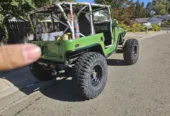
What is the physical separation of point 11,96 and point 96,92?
208 centimetres

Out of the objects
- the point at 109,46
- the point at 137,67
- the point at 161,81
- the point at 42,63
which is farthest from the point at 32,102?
the point at 137,67

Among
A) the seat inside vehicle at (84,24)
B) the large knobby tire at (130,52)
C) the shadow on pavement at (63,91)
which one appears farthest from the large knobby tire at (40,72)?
the large knobby tire at (130,52)

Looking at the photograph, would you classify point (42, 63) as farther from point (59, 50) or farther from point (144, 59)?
point (144, 59)

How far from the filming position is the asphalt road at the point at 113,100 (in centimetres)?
404

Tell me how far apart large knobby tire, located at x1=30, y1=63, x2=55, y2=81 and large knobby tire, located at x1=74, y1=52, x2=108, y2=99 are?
5.63ft

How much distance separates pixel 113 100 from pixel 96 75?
0.81m

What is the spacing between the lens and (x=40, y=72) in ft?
19.6

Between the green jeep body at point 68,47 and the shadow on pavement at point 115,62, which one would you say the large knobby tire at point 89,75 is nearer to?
the green jeep body at point 68,47

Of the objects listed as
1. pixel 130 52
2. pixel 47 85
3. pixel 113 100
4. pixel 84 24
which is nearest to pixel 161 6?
pixel 130 52

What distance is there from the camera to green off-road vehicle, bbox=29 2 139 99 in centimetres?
453

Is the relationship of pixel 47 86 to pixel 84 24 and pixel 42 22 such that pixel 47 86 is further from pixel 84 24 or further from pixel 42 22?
pixel 84 24

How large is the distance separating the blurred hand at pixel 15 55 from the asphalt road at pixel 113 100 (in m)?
3.26

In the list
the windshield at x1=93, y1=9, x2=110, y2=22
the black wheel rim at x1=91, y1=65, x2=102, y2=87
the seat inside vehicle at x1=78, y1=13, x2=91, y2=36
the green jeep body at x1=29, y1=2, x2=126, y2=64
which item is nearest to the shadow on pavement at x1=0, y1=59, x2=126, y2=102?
the black wheel rim at x1=91, y1=65, x2=102, y2=87

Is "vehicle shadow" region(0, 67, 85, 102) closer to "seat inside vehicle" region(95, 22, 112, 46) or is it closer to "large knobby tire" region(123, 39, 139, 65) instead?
"seat inside vehicle" region(95, 22, 112, 46)
